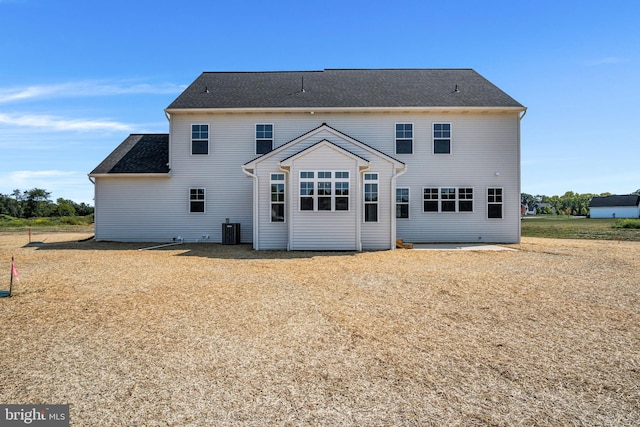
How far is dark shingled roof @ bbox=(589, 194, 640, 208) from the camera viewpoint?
72688mm

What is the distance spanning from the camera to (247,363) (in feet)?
13.9

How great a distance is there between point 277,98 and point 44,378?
17.1m

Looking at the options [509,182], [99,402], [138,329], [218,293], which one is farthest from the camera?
[509,182]

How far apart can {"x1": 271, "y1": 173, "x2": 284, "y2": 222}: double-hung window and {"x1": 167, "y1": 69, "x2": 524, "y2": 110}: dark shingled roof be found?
16.7 feet

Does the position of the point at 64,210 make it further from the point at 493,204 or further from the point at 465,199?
the point at 493,204

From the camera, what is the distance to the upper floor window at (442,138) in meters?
18.5

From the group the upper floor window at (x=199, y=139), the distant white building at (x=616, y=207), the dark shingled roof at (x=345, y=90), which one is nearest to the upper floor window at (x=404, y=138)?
the dark shingled roof at (x=345, y=90)

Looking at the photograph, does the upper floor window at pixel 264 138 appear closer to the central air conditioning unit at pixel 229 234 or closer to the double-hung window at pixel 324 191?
the central air conditioning unit at pixel 229 234

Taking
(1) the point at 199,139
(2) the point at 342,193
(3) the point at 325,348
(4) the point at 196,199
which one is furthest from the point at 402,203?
(3) the point at 325,348

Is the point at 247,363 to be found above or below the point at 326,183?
below

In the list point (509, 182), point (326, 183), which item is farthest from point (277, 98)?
point (509, 182)

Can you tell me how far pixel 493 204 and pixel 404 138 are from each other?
Result: 5471 mm

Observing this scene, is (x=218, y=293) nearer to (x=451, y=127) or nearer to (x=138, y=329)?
(x=138, y=329)

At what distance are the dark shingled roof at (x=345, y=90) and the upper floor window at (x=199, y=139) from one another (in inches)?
44.3
